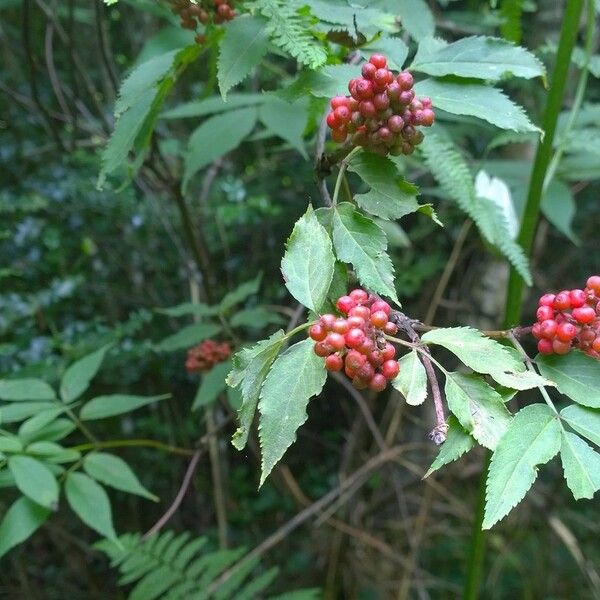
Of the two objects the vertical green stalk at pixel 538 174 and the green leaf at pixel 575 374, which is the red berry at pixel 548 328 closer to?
the green leaf at pixel 575 374

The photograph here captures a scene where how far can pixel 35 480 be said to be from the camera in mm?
817

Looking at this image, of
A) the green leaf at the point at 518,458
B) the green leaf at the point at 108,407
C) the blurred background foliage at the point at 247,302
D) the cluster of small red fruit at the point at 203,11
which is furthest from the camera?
the blurred background foliage at the point at 247,302

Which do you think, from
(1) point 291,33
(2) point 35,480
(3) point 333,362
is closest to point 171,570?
(2) point 35,480

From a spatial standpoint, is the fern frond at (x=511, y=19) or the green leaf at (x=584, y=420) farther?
the fern frond at (x=511, y=19)

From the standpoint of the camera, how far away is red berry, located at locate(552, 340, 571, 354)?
1.84 feet

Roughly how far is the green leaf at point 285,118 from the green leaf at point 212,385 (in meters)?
0.41

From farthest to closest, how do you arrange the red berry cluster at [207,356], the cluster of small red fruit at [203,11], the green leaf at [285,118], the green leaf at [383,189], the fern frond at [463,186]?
the red berry cluster at [207,356] < the green leaf at [285,118] < the fern frond at [463,186] < the cluster of small red fruit at [203,11] < the green leaf at [383,189]

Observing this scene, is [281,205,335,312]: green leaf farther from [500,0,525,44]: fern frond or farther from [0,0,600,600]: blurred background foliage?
[0,0,600,600]: blurred background foliage

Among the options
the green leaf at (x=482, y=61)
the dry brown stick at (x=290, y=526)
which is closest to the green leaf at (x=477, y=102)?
the green leaf at (x=482, y=61)

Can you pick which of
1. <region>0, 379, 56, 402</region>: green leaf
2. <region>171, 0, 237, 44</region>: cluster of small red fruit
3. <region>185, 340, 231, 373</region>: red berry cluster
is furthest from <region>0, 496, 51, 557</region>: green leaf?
<region>171, 0, 237, 44</region>: cluster of small red fruit

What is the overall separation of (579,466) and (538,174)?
0.53 m

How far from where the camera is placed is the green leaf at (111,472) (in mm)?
932

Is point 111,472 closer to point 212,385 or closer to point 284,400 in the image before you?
point 212,385

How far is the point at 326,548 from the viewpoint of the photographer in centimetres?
192
